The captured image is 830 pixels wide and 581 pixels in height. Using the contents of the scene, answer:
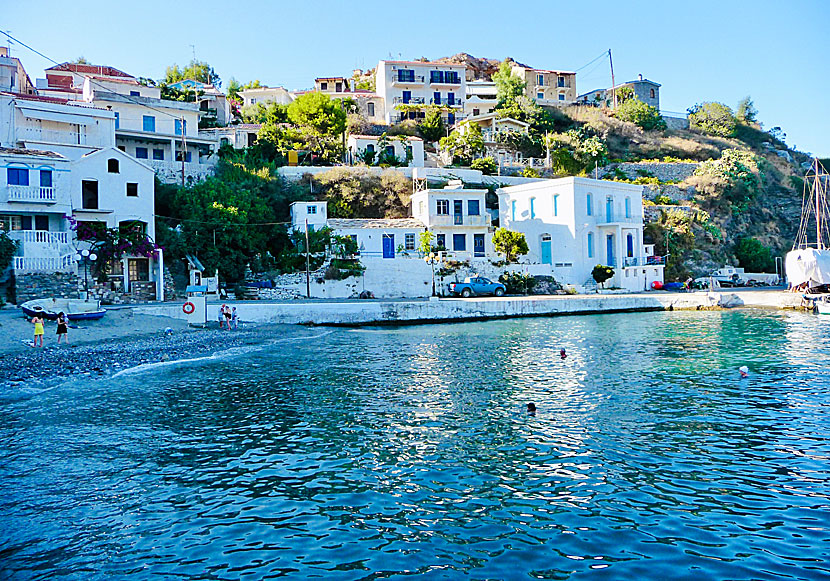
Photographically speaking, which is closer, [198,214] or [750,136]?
[198,214]

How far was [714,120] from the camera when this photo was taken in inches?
3676

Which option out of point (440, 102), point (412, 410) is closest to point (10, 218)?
point (412, 410)

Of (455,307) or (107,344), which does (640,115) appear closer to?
(455,307)

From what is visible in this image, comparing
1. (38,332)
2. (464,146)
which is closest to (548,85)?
(464,146)

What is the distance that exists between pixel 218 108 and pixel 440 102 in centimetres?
2772

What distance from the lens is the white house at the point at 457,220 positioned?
4869cm

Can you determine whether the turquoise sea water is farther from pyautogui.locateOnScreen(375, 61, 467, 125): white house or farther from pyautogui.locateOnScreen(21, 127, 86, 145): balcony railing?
pyautogui.locateOnScreen(375, 61, 467, 125): white house

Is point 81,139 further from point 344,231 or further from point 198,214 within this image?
point 344,231

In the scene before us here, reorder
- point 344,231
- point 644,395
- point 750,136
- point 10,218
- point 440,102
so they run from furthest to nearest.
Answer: point 750,136
point 440,102
point 344,231
point 10,218
point 644,395

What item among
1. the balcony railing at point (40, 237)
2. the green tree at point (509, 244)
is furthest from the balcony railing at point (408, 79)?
the balcony railing at point (40, 237)

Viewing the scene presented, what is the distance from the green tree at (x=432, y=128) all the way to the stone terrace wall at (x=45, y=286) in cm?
4599

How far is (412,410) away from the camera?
14.8 meters

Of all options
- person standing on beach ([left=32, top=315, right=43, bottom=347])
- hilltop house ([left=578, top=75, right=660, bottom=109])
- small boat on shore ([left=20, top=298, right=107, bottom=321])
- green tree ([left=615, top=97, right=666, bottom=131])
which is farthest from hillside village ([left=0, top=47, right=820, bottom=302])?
hilltop house ([left=578, top=75, right=660, bottom=109])

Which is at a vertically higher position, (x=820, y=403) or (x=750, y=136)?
(x=750, y=136)
